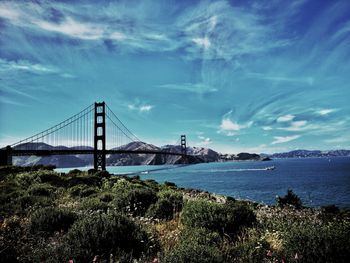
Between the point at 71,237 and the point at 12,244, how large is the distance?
1150 mm

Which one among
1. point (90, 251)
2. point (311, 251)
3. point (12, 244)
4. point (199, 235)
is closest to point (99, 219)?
point (90, 251)

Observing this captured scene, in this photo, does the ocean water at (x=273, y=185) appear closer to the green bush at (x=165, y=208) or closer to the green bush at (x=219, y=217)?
the green bush at (x=165, y=208)

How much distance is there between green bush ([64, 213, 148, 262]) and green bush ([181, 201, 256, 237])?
189 centimetres

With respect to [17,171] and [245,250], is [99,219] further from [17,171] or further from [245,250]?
[17,171]

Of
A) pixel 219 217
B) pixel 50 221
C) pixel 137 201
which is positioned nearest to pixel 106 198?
pixel 137 201

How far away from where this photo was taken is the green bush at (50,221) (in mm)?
7344

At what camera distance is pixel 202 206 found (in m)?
8.33

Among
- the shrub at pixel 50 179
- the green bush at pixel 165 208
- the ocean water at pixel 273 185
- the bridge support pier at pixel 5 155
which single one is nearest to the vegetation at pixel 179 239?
the green bush at pixel 165 208

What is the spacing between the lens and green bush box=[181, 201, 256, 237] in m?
7.77

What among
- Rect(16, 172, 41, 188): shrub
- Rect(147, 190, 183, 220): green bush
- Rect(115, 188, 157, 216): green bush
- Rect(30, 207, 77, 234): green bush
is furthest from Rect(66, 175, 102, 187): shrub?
Rect(30, 207, 77, 234): green bush

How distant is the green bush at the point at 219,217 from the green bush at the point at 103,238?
6.19ft

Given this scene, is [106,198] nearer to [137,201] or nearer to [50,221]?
[137,201]

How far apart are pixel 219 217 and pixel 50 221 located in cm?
441

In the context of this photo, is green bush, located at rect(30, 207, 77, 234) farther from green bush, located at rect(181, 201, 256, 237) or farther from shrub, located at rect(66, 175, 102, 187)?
shrub, located at rect(66, 175, 102, 187)
